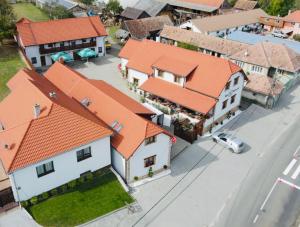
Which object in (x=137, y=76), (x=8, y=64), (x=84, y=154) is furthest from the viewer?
(x=8, y=64)

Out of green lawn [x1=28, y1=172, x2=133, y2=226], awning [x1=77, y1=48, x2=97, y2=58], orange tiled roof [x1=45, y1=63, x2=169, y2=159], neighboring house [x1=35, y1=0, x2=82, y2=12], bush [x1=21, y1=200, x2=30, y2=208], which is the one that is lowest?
green lawn [x1=28, y1=172, x2=133, y2=226]

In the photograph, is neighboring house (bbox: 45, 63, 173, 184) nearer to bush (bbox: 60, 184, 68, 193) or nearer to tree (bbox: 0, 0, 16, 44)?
bush (bbox: 60, 184, 68, 193)

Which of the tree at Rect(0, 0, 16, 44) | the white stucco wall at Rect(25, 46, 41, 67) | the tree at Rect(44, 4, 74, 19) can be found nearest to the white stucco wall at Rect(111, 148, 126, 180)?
the white stucco wall at Rect(25, 46, 41, 67)

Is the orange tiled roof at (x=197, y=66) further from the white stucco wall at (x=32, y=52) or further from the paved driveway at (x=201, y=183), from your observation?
the white stucco wall at (x=32, y=52)

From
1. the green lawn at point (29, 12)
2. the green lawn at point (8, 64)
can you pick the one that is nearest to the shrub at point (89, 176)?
the green lawn at point (8, 64)

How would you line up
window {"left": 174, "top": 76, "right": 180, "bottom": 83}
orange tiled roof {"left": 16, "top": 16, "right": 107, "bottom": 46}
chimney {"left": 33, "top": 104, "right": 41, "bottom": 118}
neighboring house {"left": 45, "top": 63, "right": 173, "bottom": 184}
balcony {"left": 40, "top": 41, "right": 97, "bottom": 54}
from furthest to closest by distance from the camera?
balcony {"left": 40, "top": 41, "right": 97, "bottom": 54}, orange tiled roof {"left": 16, "top": 16, "right": 107, "bottom": 46}, window {"left": 174, "top": 76, "right": 180, "bottom": 83}, neighboring house {"left": 45, "top": 63, "right": 173, "bottom": 184}, chimney {"left": 33, "top": 104, "right": 41, "bottom": 118}

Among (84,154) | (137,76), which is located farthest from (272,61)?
(84,154)

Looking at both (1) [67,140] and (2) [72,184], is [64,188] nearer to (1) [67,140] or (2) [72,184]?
(2) [72,184]
